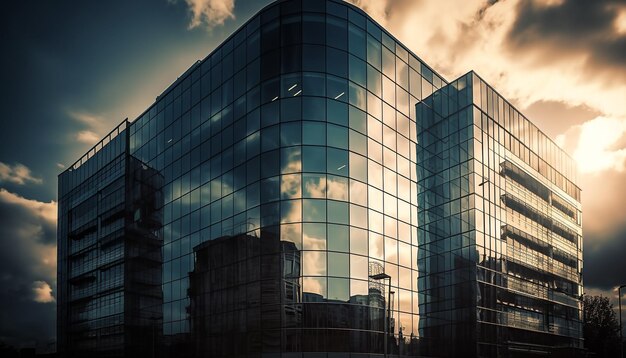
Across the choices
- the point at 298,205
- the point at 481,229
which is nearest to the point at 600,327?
the point at 481,229

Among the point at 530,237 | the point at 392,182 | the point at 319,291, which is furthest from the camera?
the point at 530,237

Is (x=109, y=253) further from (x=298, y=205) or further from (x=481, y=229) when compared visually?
(x=481, y=229)

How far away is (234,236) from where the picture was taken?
42.7 meters

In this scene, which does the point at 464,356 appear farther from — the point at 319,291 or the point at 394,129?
the point at 394,129

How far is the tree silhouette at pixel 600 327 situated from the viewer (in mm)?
84938

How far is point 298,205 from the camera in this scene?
1537 inches

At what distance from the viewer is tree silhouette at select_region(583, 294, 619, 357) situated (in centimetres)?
8494

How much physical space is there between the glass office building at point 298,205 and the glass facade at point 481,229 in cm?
29

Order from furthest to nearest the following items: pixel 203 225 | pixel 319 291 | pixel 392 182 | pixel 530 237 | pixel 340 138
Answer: pixel 530 237, pixel 203 225, pixel 392 182, pixel 340 138, pixel 319 291

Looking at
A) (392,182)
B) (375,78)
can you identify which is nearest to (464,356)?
(392,182)

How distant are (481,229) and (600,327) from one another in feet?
187

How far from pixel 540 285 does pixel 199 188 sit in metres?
38.0

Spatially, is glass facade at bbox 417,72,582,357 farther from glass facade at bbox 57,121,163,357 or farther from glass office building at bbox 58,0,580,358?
glass facade at bbox 57,121,163,357

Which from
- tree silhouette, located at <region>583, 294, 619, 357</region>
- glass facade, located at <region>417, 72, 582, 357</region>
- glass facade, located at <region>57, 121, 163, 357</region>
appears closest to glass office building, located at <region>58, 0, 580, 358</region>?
glass facade, located at <region>417, 72, 582, 357</region>
